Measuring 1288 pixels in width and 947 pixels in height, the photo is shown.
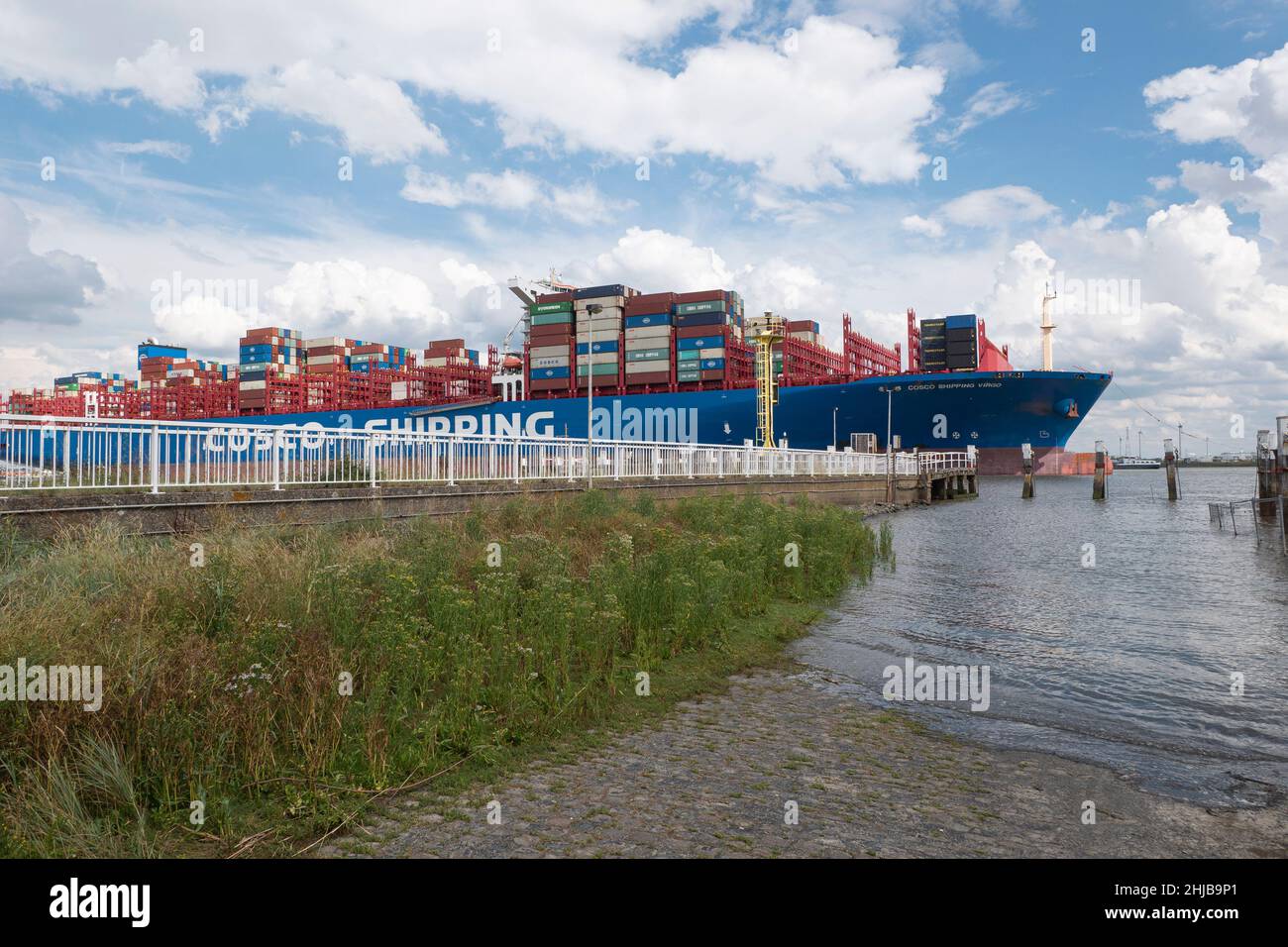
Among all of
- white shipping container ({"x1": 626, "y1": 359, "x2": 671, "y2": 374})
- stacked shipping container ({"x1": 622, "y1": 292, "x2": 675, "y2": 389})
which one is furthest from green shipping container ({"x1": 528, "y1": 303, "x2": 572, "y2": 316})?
white shipping container ({"x1": 626, "y1": 359, "x2": 671, "y2": 374})

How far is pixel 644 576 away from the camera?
879 cm

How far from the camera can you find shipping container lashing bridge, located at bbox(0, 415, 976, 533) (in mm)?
9523

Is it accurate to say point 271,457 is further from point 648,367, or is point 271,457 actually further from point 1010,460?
point 1010,460

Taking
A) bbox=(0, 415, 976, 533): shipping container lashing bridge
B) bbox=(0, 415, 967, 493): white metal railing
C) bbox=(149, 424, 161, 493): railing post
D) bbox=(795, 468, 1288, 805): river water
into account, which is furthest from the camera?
bbox=(149, 424, 161, 493): railing post

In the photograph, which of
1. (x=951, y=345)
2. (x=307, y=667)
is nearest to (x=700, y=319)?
(x=951, y=345)

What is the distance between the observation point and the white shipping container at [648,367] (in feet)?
183

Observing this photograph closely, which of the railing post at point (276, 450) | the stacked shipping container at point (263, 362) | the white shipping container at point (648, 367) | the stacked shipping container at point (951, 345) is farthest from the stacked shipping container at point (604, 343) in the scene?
the railing post at point (276, 450)

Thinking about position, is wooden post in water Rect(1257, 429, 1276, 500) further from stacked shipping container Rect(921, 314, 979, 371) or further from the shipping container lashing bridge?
stacked shipping container Rect(921, 314, 979, 371)

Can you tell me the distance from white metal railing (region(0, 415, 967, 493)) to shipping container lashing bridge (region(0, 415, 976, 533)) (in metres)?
0.02

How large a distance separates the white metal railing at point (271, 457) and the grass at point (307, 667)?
5.71ft

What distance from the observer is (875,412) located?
51906 millimetres
